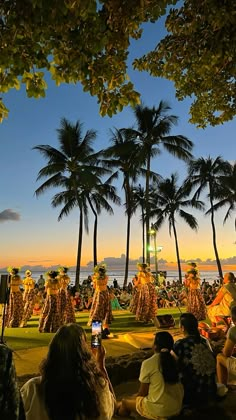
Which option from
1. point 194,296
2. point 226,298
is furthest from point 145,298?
point 226,298

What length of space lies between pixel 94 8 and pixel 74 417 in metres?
3.48

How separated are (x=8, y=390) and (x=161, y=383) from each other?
2.21 metres

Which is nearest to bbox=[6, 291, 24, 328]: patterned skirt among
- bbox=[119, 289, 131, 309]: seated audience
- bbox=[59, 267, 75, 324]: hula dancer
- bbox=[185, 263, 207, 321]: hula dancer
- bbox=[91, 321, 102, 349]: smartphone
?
bbox=[59, 267, 75, 324]: hula dancer

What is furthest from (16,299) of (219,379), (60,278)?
(219,379)

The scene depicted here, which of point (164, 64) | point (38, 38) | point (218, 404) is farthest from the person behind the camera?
point (164, 64)

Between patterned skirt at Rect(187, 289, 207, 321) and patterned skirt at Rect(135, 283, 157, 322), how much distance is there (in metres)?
1.15

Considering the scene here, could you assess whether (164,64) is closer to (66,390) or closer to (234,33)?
(234,33)

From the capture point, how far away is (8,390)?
1.64m

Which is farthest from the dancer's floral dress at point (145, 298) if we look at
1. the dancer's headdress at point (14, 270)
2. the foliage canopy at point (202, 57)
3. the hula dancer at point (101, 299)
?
the foliage canopy at point (202, 57)

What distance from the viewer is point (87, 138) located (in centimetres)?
2203

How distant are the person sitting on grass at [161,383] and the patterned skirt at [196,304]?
790 centimetres

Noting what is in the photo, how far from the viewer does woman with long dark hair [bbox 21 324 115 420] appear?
220 cm

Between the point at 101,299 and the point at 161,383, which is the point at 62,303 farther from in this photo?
the point at 161,383

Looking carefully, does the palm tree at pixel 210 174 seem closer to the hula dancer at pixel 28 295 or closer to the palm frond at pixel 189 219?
the palm frond at pixel 189 219
